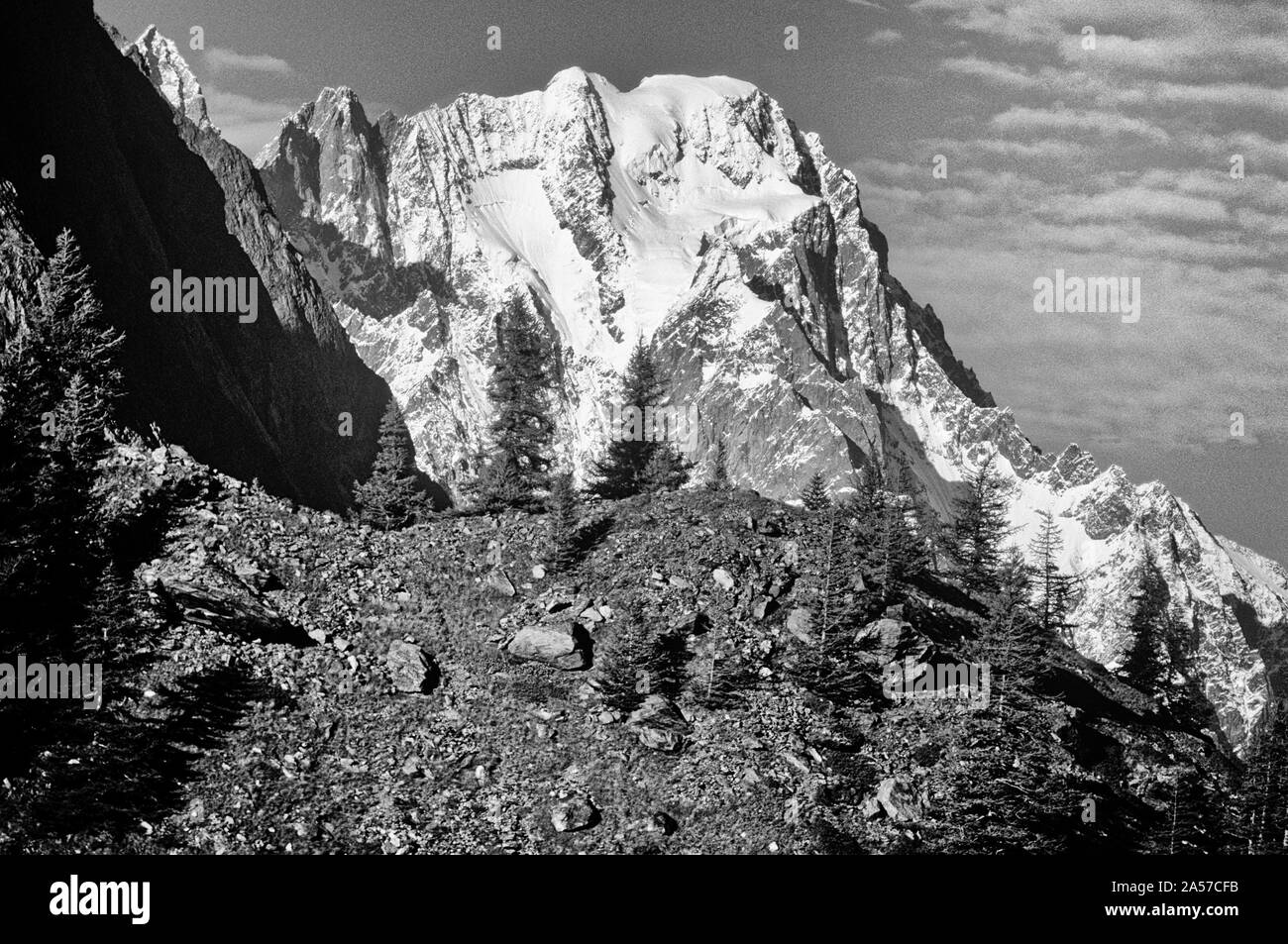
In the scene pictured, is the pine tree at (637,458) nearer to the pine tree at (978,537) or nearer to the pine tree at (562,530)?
the pine tree at (562,530)

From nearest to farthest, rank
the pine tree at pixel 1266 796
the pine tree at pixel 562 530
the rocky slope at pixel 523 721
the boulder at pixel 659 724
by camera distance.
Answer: the rocky slope at pixel 523 721 < the boulder at pixel 659 724 < the pine tree at pixel 1266 796 < the pine tree at pixel 562 530

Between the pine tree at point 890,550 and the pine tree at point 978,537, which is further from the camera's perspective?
the pine tree at point 978,537

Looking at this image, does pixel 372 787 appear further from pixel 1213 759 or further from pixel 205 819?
pixel 1213 759

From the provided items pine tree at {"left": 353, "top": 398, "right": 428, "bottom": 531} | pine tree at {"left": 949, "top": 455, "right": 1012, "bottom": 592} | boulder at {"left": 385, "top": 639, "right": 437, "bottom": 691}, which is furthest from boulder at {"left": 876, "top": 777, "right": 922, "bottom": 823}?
pine tree at {"left": 949, "top": 455, "right": 1012, "bottom": 592}

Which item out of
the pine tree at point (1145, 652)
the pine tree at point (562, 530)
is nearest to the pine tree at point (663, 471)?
the pine tree at point (562, 530)

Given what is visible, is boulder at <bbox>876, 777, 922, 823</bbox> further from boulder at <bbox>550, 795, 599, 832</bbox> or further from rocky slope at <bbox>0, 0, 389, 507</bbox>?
rocky slope at <bbox>0, 0, 389, 507</bbox>
